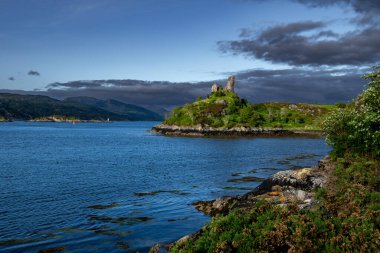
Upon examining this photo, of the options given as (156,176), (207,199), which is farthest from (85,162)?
(207,199)

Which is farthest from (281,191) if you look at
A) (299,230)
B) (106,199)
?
(299,230)

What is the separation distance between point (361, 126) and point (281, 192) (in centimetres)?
1267

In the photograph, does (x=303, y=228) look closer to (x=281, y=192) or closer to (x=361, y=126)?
(x=281, y=192)

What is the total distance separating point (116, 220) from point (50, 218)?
6796mm

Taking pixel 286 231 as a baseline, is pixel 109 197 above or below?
below

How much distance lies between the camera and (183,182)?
59656 millimetres

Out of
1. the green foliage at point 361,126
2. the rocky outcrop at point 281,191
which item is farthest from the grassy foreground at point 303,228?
the green foliage at point 361,126

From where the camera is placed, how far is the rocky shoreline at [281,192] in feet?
115

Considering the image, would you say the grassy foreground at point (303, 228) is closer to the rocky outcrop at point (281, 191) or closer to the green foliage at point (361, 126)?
the rocky outcrop at point (281, 191)

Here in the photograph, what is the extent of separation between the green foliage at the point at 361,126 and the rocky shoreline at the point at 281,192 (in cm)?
375

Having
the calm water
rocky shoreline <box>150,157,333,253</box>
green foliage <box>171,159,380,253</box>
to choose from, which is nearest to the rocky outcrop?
rocky shoreline <box>150,157,333,253</box>

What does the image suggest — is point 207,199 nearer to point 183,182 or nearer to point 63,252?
point 183,182

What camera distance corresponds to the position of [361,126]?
42.9 metres

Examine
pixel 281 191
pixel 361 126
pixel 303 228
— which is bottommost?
pixel 281 191
